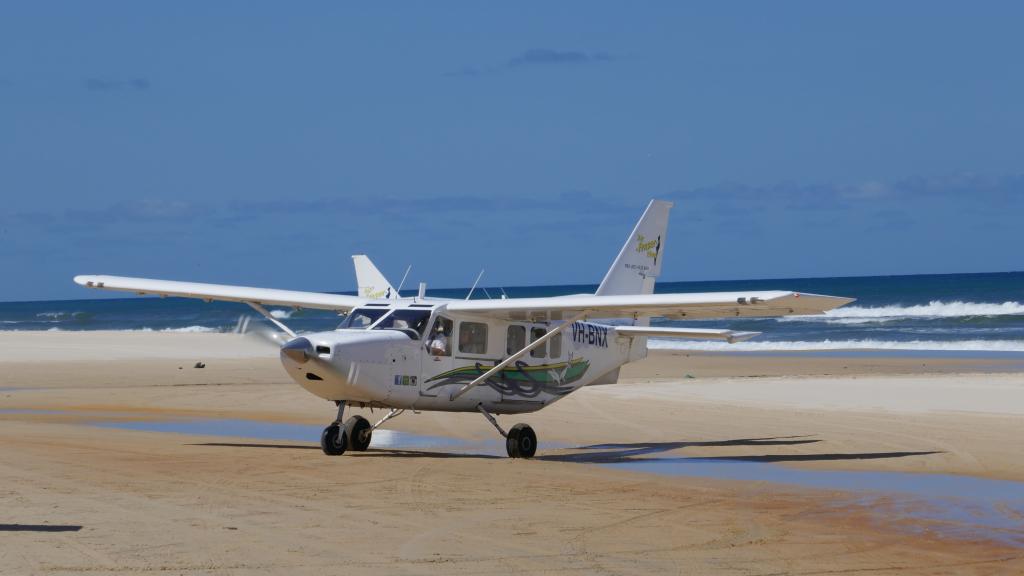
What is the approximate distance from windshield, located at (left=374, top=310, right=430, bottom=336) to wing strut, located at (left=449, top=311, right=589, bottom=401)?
0.94m

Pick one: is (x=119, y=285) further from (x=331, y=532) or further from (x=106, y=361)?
(x=106, y=361)

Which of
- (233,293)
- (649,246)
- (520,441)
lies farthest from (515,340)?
(233,293)

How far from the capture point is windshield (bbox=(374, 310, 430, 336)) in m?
16.3

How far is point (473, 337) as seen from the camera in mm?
16875

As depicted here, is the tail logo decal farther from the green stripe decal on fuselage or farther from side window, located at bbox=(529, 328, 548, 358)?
side window, located at bbox=(529, 328, 548, 358)

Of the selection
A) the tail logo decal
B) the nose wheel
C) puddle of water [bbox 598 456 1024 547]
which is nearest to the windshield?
the nose wheel

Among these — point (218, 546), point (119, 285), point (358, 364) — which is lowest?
point (218, 546)

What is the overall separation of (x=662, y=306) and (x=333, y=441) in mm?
4098

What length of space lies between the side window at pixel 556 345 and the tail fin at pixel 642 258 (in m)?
1.61

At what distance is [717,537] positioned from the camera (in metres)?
9.91

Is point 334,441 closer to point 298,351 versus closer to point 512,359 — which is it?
point 298,351

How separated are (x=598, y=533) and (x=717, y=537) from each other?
2.81ft

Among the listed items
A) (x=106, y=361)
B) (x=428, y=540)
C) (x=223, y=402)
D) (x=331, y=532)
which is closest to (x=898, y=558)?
(x=428, y=540)

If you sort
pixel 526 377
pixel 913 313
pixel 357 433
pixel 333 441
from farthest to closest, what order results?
pixel 913 313
pixel 526 377
pixel 357 433
pixel 333 441
